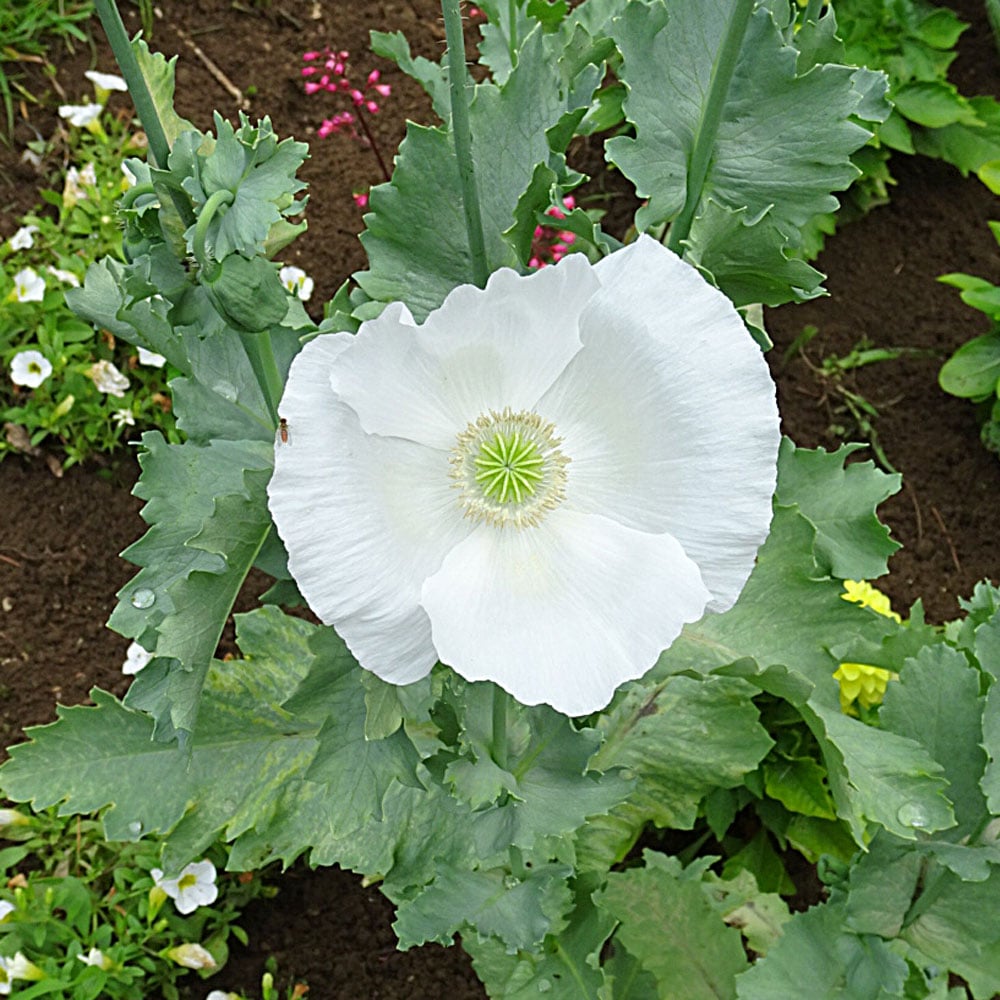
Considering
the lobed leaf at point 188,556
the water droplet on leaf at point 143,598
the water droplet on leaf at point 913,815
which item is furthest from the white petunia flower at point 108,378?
the water droplet on leaf at point 913,815

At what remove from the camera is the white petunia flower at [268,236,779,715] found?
100cm

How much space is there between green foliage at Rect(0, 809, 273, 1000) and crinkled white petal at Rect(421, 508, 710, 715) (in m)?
1.35

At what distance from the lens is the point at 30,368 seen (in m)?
2.59

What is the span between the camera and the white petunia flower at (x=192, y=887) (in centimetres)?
213

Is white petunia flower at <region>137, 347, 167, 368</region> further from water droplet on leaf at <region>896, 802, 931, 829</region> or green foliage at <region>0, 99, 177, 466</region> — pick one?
water droplet on leaf at <region>896, 802, 931, 829</region>

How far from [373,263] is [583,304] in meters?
0.38

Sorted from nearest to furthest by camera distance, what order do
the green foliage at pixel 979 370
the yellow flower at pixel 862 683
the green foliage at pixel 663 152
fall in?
the green foliage at pixel 663 152 < the yellow flower at pixel 862 683 < the green foliage at pixel 979 370

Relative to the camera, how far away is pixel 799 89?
132cm

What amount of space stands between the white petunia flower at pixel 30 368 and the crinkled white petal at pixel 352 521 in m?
1.75

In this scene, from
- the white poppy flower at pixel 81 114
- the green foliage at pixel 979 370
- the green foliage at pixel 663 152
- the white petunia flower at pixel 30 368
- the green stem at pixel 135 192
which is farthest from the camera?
the white poppy flower at pixel 81 114

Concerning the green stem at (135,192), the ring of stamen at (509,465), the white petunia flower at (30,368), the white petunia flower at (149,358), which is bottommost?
the white petunia flower at (149,358)

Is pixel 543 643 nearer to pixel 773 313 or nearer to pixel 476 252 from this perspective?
pixel 476 252

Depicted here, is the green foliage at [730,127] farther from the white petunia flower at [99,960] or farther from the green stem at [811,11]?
the white petunia flower at [99,960]

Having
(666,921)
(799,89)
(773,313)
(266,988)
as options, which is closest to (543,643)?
(799,89)
